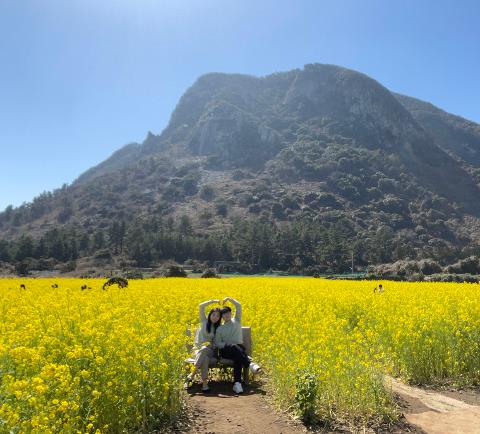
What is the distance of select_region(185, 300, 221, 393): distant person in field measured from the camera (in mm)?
7020

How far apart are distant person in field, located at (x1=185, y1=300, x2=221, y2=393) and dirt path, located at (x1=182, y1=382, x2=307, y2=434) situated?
0.78ft

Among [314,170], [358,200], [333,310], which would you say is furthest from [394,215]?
[333,310]

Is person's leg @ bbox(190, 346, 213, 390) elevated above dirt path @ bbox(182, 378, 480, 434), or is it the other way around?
person's leg @ bbox(190, 346, 213, 390)

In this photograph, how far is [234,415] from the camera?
595 centimetres

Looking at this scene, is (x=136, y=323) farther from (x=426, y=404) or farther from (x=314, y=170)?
(x=314, y=170)

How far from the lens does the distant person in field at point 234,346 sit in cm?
721

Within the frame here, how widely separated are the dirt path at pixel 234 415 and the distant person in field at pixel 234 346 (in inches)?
11.9

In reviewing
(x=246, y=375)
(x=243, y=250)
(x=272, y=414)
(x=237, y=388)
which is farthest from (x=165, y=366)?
(x=243, y=250)

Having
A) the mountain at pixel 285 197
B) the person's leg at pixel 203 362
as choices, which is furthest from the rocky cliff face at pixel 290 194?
the person's leg at pixel 203 362

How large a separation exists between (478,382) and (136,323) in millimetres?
6368

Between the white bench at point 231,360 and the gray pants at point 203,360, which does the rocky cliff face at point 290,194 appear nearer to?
the white bench at point 231,360

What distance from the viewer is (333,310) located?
1310 centimetres

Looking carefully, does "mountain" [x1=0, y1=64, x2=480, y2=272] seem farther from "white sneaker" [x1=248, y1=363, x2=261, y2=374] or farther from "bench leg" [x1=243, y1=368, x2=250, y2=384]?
"white sneaker" [x1=248, y1=363, x2=261, y2=374]

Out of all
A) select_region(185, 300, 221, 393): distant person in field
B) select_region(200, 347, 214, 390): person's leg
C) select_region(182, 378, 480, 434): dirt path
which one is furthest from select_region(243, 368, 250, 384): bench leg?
select_region(200, 347, 214, 390): person's leg
